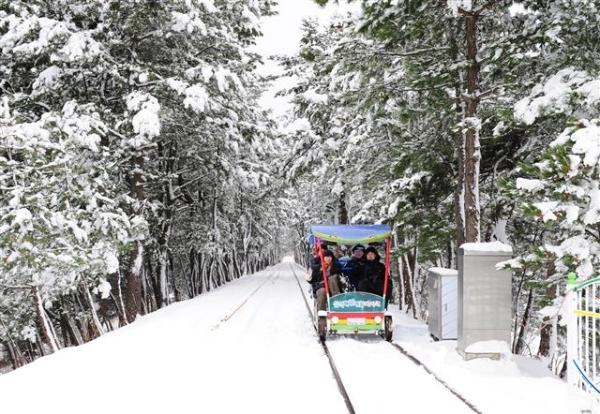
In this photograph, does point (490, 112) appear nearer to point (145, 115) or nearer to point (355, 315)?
point (355, 315)

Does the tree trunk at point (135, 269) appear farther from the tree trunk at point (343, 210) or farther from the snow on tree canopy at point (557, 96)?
the snow on tree canopy at point (557, 96)

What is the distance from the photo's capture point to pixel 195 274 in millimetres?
39250

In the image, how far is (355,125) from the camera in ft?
58.7

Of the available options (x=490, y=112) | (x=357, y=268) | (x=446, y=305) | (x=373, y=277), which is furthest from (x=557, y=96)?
(x=357, y=268)

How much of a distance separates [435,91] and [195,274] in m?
31.0

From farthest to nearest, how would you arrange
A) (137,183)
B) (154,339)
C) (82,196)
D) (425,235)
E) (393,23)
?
(137,183) → (82,196) → (425,235) → (154,339) → (393,23)

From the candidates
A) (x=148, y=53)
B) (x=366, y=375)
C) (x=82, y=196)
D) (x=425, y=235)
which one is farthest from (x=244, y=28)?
(x=366, y=375)

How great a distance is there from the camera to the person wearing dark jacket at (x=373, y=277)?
11587 mm

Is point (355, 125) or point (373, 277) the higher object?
point (355, 125)

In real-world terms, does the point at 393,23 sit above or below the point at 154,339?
above

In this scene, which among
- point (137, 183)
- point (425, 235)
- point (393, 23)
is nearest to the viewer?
point (393, 23)

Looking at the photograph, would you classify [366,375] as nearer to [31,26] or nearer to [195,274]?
[31,26]

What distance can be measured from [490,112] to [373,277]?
14.8 ft

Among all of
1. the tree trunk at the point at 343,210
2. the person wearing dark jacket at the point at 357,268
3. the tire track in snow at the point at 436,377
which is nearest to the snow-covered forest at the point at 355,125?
the person wearing dark jacket at the point at 357,268
